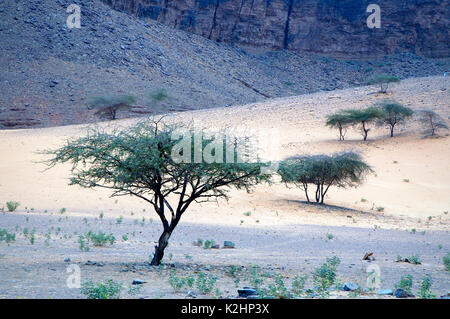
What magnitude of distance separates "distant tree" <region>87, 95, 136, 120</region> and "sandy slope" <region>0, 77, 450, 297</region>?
8353mm

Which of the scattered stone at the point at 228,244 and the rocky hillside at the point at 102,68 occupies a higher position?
Result: the rocky hillside at the point at 102,68

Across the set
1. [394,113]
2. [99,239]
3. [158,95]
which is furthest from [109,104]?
[99,239]

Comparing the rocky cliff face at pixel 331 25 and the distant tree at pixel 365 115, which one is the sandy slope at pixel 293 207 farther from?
the rocky cliff face at pixel 331 25

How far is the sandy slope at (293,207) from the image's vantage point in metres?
12.3

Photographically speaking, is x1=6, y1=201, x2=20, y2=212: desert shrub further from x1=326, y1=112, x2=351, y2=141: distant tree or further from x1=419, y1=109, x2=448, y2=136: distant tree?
x1=419, y1=109, x2=448, y2=136: distant tree

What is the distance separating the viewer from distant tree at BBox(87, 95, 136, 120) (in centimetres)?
4641

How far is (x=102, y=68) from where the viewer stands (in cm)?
5491

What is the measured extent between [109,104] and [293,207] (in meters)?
29.4

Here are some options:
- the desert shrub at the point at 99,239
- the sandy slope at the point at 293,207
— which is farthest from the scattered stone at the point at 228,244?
the desert shrub at the point at 99,239

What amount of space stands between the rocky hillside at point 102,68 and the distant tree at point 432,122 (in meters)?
26.5

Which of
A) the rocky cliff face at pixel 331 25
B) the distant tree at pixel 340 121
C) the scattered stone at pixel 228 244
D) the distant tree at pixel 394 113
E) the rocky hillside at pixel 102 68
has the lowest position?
the scattered stone at pixel 228 244

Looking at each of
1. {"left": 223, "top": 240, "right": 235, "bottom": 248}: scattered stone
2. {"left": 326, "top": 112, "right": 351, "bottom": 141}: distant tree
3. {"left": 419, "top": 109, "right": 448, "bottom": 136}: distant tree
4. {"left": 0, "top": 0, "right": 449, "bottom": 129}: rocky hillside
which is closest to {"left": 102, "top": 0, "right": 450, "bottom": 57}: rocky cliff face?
{"left": 0, "top": 0, "right": 449, "bottom": 129}: rocky hillside

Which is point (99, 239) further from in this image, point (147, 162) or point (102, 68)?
point (102, 68)
